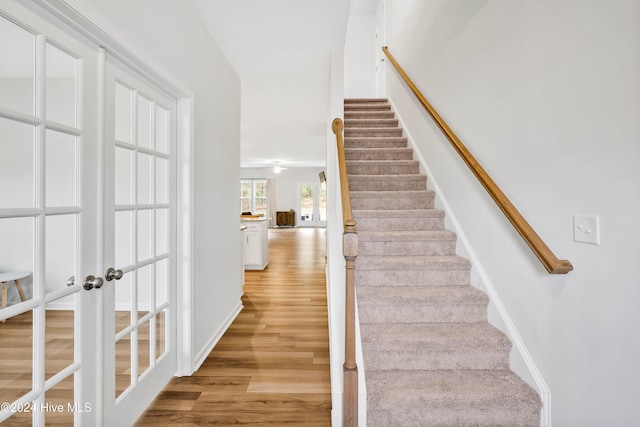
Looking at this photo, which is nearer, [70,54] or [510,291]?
[70,54]

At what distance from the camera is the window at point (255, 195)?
12.6 meters

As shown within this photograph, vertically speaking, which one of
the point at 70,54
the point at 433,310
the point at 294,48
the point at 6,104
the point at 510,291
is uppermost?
the point at 294,48

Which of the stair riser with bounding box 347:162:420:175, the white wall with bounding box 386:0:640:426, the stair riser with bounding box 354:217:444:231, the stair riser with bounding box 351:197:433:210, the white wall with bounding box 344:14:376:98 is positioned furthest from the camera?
the white wall with bounding box 344:14:376:98

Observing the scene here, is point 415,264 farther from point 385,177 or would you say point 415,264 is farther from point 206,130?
point 206,130

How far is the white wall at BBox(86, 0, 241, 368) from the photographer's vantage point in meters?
1.59

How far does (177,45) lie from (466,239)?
2381mm

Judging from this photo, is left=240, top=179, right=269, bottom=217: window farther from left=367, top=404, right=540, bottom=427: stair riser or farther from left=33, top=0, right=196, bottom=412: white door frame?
left=367, top=404, right=540, bottom=427: stair riser

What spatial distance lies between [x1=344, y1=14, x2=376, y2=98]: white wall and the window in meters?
6.74

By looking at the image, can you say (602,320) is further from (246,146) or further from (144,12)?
(246,146)

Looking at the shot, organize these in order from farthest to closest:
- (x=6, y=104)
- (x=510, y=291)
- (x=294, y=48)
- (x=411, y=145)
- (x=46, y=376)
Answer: (x=411, y=145) < (x=294, y=48) < (x=510, y=291) < (x=46, y=376) < (x=6, y=104)

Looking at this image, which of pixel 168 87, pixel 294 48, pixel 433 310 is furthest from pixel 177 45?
pixel 433 310

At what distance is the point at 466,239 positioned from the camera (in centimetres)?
232

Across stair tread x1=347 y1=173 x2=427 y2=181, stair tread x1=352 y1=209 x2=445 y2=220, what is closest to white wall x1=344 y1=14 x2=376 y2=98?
stair tread x1=347 y1=173 x2=427 y2=181

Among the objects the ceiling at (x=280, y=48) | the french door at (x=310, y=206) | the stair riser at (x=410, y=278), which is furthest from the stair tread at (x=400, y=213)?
the french door at (x=310, y=206)
